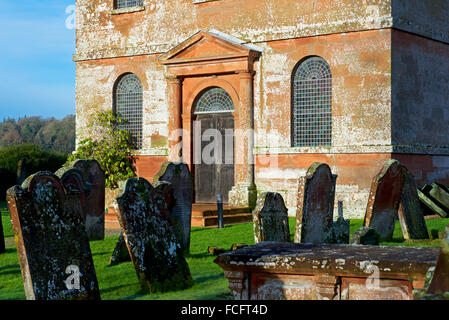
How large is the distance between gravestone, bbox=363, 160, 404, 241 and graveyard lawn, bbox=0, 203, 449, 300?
0.44 m

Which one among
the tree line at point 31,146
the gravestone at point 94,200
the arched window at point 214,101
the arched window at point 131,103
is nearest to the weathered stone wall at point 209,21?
the arched window at point 131,103

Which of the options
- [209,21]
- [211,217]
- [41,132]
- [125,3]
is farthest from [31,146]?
[41,132]

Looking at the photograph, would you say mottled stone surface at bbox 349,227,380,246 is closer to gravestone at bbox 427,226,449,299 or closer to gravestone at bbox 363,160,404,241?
gravestone at bbox 363,160,404,241

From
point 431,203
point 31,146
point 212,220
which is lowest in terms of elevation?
point 212,220

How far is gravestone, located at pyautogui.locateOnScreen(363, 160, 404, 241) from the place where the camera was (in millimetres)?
13055

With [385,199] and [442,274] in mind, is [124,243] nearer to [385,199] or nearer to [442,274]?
[385,199]

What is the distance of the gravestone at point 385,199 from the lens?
13055mm

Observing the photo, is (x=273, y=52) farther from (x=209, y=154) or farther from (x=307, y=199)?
(x=307, y=199)

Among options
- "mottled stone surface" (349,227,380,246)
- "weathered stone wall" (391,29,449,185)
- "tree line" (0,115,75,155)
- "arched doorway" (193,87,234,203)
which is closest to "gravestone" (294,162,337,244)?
"mottled stone surface" (349,227,380,246)

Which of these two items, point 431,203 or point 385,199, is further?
point 431,203

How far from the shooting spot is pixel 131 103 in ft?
75.9

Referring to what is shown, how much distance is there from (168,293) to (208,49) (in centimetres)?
1343

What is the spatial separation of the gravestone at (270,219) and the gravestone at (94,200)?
5.16m

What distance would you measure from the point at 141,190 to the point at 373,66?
36.8 ft
